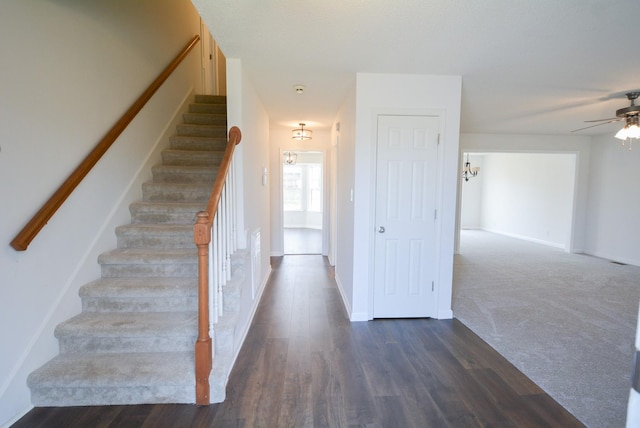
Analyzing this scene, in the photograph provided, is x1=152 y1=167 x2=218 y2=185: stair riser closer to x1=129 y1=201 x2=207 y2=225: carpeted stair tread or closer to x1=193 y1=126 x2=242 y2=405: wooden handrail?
x1=129 y1=201 x2=207 y2=225: carpeted stair tread

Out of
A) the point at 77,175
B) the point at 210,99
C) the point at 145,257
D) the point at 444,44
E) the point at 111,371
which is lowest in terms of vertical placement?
the point at 111,371

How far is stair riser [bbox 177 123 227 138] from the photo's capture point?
12.3ft

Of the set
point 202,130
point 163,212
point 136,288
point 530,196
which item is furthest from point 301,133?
point 530,196

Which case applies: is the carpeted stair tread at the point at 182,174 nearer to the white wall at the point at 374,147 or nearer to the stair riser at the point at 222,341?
the white wall at the point at 374,147

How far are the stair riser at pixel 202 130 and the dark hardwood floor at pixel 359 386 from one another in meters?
2.46

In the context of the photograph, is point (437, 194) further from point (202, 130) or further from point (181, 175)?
point (202, 130)

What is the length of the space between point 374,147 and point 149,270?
7.69 ft

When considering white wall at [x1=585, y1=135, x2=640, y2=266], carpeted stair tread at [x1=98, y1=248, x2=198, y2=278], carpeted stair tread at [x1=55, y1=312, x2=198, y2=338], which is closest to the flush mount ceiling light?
carpeted stair tread at [x1=98, y1=248, x2=198, y2=278]

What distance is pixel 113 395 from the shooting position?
1798mm

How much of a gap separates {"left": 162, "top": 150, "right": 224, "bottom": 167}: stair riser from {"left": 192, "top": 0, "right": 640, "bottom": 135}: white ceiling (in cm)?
97

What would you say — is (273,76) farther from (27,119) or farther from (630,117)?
(630,117)

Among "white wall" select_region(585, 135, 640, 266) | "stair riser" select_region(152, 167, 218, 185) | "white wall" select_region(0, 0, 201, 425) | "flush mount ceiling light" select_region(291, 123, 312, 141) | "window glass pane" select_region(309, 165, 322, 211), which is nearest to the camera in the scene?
"white wall" select_region(0, 0, 201, 425)

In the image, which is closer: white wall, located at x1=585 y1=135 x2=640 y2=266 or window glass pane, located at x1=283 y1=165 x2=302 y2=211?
white wall, located at x1=585 y1=135 x2=640 y2=266

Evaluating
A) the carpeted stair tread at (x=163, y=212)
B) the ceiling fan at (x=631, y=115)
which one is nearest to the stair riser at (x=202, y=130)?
the carpeted stair tread at (x=163, y=212)
